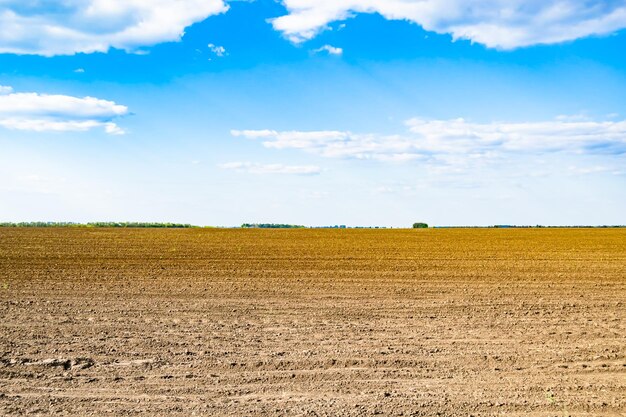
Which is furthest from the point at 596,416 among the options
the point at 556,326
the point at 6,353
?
the point at 6,353

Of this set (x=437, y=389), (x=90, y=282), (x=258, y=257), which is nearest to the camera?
(x=437, y=389)

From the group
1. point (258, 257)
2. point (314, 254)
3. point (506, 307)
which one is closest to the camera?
point (506, 307)

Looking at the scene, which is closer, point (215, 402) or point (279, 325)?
point (215, 402)

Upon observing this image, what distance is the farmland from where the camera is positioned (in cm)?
689

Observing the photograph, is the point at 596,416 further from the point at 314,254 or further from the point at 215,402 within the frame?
the point at 314,254

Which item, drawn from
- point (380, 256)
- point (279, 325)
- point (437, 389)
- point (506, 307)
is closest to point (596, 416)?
point (437, 389)

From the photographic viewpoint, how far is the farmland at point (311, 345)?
6.89 meters

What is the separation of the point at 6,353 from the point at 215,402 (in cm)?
422

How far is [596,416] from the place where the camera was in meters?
6.50

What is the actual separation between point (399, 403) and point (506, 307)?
785 cm

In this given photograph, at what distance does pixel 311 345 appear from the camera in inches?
373

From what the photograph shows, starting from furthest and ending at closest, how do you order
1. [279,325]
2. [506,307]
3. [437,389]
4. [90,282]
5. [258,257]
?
1. [258,257]
2. [90,282]
3. [506,307]
4. [279,325]
5. [437,389]

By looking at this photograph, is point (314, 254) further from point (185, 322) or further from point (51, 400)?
point (51, 400)

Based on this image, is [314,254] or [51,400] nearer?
[51,400]
